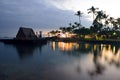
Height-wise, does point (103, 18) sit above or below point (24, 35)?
above

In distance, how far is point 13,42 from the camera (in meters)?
65.0

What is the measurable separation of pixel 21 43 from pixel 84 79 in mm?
51890

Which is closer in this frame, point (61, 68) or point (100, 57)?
point (61, 68)

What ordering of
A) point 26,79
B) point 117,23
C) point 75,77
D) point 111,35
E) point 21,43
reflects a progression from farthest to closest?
point 117,23
point 111,35
point 21,43
point 75,77
point 26,79

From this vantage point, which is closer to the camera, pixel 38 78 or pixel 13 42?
pixel 38 78

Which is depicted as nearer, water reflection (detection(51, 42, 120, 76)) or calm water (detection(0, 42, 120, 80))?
calm water (detection(0, 42, 120, 80))

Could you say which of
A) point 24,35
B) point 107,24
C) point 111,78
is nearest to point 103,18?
point 107,24

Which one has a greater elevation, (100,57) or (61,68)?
(61,68)

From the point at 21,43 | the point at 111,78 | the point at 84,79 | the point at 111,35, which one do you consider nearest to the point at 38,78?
the point at 84,79

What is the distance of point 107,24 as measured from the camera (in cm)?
7812

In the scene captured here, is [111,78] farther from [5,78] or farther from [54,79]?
[5,78]

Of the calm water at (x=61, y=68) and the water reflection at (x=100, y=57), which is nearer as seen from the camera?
the calm water at (x=61, y=68)

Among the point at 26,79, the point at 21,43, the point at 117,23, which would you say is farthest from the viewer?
the point at 117,23

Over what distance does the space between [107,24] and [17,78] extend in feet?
230
